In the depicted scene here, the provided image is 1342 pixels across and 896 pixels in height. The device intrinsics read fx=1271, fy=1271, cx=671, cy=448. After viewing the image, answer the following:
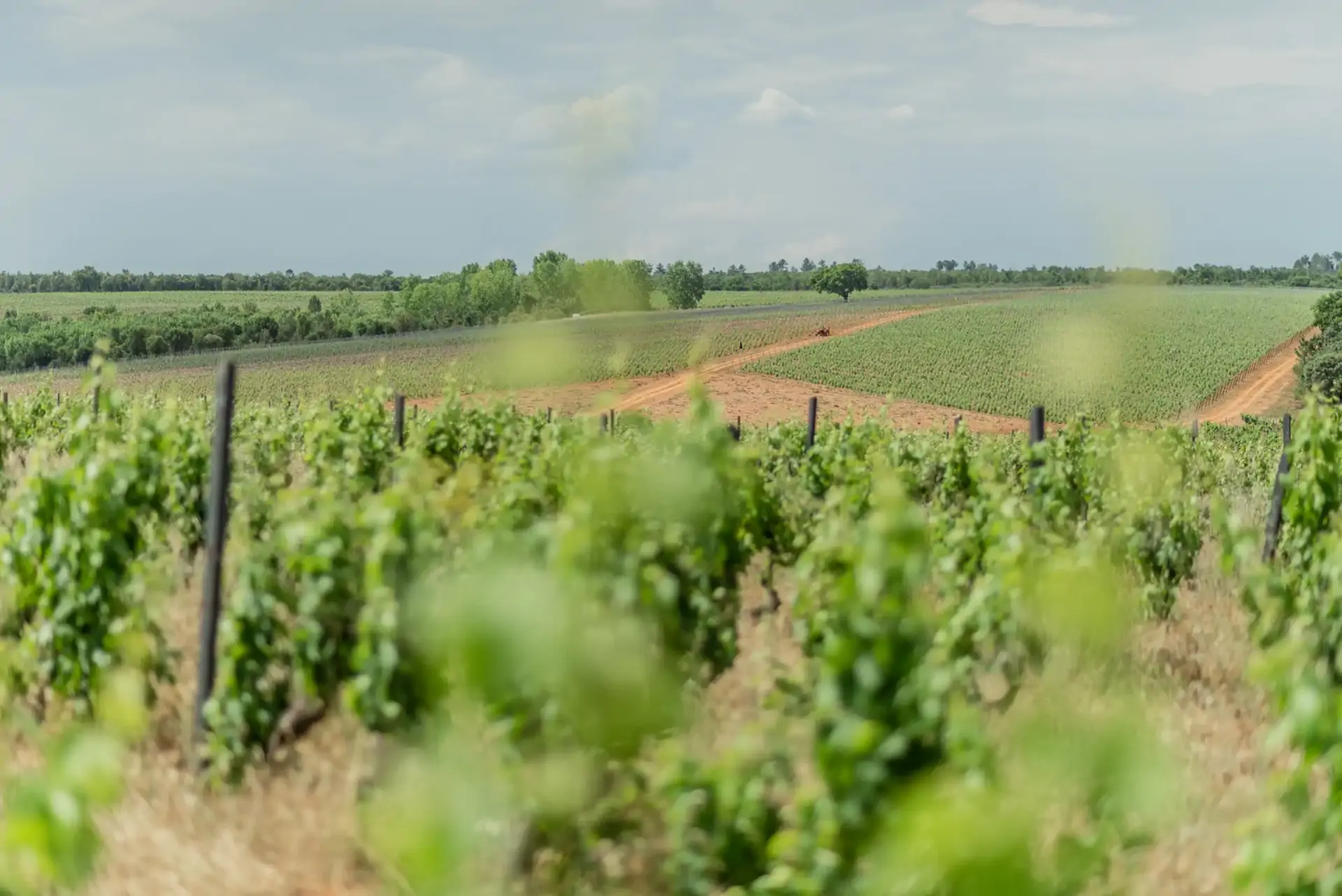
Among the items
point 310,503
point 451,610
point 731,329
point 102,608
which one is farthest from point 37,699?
point 731,329

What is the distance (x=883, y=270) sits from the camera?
12250cm

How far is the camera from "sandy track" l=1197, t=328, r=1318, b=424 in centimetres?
5016

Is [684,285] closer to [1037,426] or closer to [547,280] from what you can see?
[547,280]

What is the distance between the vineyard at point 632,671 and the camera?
8.21ft

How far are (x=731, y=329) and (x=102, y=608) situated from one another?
191ft

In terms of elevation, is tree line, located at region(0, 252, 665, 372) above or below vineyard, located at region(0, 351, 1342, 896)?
above

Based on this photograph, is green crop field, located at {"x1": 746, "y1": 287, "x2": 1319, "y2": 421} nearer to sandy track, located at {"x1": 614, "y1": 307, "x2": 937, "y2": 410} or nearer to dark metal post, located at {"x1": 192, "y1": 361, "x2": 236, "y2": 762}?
sandy track, located at {"x1": 614, "y1": 307, "x2": 937, "y2": 410}

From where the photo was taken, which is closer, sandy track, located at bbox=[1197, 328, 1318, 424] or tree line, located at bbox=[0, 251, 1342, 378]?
sandy track, located at bbox=[1197, 328, 1318, 424]

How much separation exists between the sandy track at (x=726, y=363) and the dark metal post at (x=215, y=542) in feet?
98.4

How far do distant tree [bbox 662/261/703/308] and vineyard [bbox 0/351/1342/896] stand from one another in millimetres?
72085

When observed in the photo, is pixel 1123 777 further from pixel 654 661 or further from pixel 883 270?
pixel 883 270

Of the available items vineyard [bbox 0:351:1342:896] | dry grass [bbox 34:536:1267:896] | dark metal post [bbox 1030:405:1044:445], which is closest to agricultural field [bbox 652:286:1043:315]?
dark metal post [bbox 1030:405:1044:445]

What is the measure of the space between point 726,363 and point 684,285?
30.2 metres

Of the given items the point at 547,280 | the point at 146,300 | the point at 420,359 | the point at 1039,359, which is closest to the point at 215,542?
the point at 547,280
